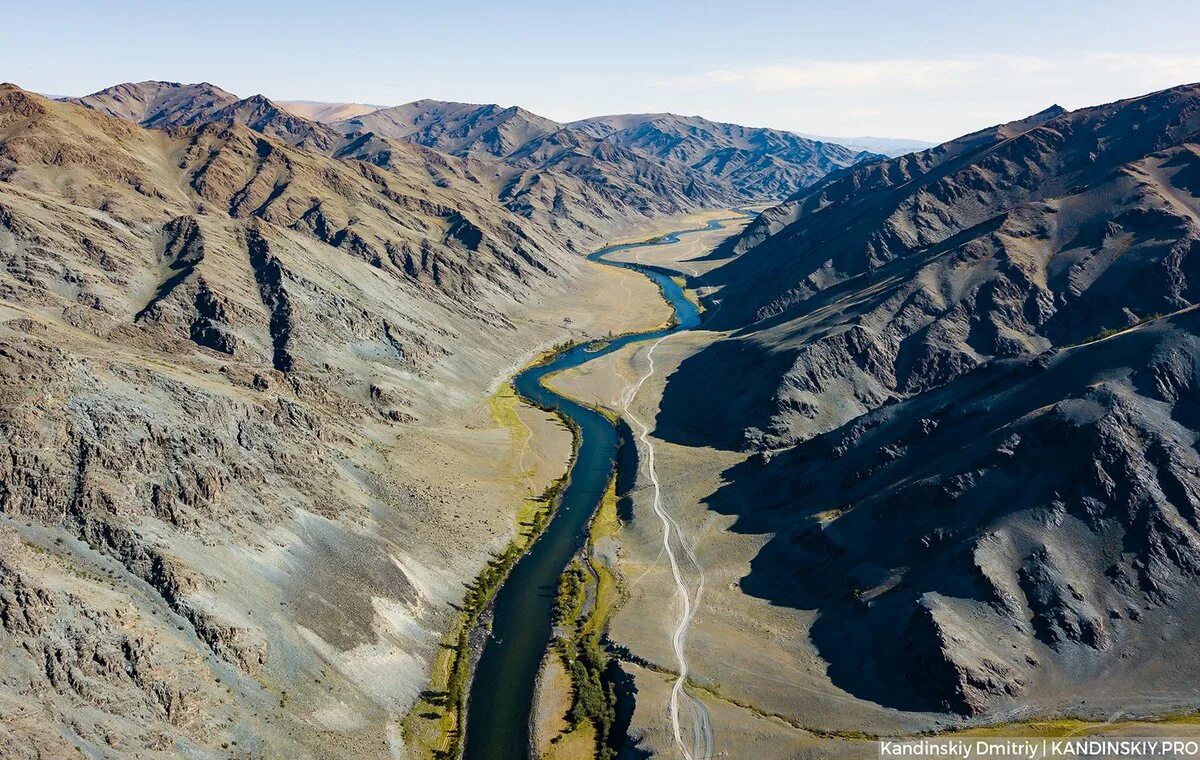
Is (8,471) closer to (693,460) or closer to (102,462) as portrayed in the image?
(102,462)

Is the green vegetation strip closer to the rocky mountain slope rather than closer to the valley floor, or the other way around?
the valley floor

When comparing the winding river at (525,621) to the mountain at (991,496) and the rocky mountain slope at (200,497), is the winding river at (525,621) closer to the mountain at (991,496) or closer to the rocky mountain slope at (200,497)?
the rocky mountain slope at (200,497)

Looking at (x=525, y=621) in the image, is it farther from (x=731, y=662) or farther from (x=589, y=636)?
(x=731, y=662)

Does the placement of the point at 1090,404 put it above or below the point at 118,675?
above

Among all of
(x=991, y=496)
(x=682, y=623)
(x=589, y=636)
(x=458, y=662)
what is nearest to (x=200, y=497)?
(x=458, y=662)

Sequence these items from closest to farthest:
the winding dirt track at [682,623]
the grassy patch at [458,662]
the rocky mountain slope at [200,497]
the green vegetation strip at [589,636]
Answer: the rocky mountain slope at [200,497] → the winding dirt track at [682,623] → the grassy patch at [458,662] → the green vegetation strip at [589,636]

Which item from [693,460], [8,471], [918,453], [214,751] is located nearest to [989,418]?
[918,453]

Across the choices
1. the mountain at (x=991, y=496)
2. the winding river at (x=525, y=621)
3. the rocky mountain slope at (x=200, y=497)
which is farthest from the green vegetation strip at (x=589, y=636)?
the mountain at (x=991, y=496)

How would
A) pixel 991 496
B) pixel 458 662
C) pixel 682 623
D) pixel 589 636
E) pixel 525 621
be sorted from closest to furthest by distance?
pixel 458 662 → pixel 589 636 → pixel 682 623 → pixel 991 496 → pixel 525 621
